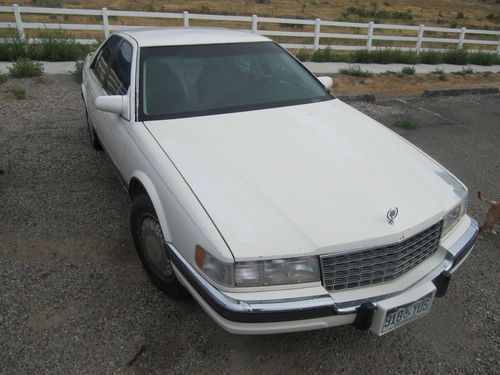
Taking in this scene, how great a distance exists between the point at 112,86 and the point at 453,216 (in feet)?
9.13

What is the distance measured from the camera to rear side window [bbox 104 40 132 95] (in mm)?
3303

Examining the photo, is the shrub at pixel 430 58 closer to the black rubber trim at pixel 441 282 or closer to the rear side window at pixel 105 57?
the rear side window at pixel 105 57

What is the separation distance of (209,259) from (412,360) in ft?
4.37

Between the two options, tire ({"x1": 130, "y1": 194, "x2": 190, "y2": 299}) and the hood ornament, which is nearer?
the hood ornament

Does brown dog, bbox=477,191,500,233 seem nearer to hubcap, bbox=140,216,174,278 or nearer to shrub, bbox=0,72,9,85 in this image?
hubcap, bbox=140,216,174,278

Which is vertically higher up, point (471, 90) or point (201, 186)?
point (201, 186)

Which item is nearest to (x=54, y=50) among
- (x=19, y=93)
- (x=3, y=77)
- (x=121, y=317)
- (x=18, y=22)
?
(x=18, y=22)

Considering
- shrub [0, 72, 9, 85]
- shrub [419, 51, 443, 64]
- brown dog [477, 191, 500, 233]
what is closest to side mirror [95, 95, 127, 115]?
brown dog [477, 191, 500, 233]

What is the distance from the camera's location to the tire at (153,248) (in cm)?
258

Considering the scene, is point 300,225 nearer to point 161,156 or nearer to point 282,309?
point 282,309

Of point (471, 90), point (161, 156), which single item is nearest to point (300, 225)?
point (161, 156)

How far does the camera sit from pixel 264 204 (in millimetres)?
2193

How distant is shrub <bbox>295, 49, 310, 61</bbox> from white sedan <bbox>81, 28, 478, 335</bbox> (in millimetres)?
7836

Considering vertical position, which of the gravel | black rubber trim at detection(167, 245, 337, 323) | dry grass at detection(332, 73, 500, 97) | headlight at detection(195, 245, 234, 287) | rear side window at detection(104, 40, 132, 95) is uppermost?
rear side window at detection(104, 40, 132, 95)
